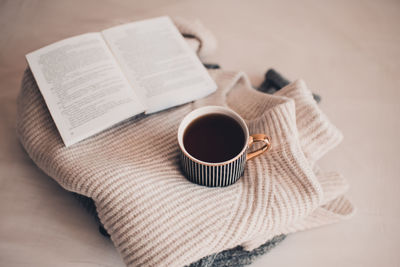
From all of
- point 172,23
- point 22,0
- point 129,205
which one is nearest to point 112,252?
point 129,205

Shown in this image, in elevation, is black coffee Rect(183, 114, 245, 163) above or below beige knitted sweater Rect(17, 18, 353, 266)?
above

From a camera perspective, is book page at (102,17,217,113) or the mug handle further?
book page at (102,17,217,113)

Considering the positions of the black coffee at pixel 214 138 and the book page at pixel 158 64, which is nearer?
the black coffee at pixel 214 138

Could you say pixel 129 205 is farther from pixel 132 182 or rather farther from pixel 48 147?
pixel 48 147

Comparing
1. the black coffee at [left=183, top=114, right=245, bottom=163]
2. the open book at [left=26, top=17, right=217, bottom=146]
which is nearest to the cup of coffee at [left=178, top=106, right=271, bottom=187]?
the black coffee at [left=183, top=114, right=245, bottom=163]

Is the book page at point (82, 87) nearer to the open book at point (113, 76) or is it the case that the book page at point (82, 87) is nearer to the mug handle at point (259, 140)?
the open book at point (113, 76)

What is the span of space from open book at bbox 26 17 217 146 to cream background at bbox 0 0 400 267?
0.51 ft

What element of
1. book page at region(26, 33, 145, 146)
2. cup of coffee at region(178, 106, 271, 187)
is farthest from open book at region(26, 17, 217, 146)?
cup of coffee at region(178, 106, 271, 187)

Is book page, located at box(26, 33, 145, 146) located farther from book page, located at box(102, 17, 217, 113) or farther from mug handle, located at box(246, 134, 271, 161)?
mug handle, located at box(246, 134, 271, 161)

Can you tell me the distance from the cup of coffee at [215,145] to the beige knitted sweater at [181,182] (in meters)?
0.03

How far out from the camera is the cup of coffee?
44 cm

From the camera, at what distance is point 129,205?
1.44 feet

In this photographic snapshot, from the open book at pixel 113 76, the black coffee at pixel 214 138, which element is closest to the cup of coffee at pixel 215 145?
the black coffee at pixel 214 138

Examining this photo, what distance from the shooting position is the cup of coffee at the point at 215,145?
44cm
